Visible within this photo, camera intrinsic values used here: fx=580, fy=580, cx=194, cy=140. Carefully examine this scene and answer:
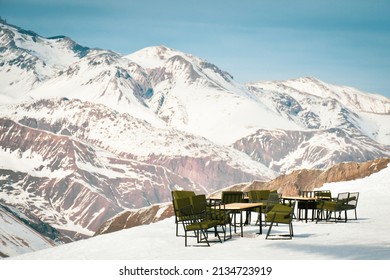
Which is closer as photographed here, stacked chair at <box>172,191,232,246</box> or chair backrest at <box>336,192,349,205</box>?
stacked chair at <box>172,191,232,246</box>

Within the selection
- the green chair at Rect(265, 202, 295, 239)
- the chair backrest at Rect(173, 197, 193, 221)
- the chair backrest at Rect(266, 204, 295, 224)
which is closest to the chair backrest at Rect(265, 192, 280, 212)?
the green chair at Rect(265, 202, 295, 239)

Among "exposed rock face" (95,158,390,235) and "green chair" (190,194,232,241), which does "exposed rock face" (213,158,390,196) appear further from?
"green chair" (190,194,232,241)

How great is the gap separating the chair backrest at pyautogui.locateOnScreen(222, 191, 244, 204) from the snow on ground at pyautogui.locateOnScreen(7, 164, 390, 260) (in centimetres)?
85

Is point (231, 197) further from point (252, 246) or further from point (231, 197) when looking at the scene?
point (252, 246)

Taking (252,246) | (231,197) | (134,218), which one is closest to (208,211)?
(252,246)

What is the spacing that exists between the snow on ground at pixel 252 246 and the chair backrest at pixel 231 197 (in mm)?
847

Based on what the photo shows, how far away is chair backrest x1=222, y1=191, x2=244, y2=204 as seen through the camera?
1556 centimetres

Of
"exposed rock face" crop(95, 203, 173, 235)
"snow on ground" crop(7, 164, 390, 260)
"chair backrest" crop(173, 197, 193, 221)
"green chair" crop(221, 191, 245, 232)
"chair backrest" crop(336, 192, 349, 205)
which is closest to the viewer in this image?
"snow on ground" crop(7, 164, 390, 260)

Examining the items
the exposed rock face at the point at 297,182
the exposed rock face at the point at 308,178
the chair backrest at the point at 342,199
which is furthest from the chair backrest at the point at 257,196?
the exposed rock face at the point at 308,178

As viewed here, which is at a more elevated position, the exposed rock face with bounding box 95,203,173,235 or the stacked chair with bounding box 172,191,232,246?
the stacked chair with bounding box 172,191,232,246

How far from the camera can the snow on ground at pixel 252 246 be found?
434 inches

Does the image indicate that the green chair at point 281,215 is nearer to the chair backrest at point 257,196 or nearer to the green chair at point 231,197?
the green chair at point 231,197
